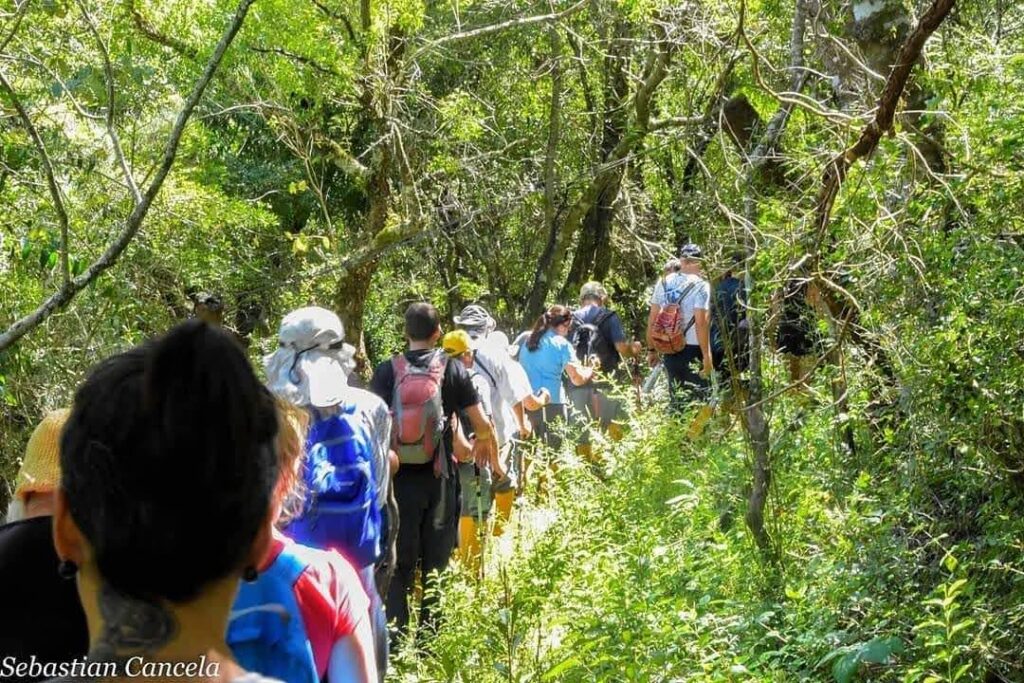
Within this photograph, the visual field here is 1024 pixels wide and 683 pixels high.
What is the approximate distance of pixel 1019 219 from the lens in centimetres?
482

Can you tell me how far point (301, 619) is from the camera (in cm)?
250

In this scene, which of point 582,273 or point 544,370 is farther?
point 582,273

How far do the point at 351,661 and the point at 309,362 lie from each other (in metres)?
1.91

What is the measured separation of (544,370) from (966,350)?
5817mm

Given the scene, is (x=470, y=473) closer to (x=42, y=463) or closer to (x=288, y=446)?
(x=42, y=463)

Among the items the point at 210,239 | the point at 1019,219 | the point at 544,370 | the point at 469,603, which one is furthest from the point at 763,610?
the point at 210,239

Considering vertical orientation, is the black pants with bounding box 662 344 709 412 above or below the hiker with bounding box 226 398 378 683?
below

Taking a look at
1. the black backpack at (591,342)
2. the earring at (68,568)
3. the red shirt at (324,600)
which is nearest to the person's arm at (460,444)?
the red shirt at (324,600)


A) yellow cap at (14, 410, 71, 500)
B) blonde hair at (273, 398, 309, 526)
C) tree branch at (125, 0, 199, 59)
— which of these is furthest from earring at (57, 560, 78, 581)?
tree branch at (125, 0, 199, 59)

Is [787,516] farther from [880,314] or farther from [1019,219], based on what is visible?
[1019,219]

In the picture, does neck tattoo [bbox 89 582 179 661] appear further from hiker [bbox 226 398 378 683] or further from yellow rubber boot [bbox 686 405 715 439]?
yellow rubber boot [bbox 686 405 715 439]

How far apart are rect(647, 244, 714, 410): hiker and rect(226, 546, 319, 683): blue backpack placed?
7.30m

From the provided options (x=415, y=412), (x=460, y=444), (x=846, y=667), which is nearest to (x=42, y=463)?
(x=846, y=667)

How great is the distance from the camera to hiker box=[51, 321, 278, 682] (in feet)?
5.11
